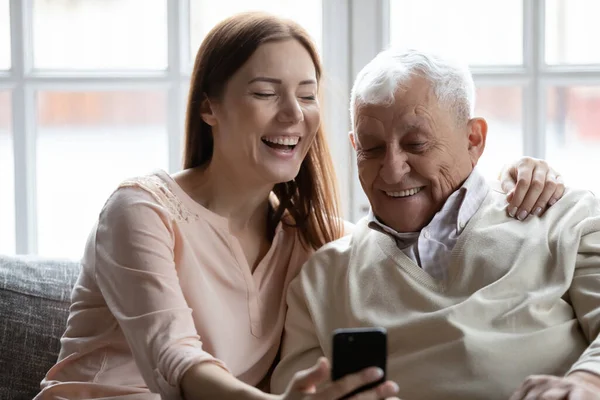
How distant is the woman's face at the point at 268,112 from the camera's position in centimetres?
199

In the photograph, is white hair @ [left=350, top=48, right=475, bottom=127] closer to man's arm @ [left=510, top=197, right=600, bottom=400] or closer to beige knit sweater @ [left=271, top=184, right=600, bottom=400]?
beige knit sweater @ [left=271, top=184, right=600, bottom=400]

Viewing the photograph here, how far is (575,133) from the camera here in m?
3.03

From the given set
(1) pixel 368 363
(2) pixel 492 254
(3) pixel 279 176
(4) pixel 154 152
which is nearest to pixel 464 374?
(2) pixel 492 254

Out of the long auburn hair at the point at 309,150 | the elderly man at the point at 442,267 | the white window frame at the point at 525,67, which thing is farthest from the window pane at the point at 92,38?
the elderly man at the point at 442,267

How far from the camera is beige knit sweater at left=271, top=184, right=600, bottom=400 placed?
1803mm

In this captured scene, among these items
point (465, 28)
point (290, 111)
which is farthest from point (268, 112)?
point (465, 28)

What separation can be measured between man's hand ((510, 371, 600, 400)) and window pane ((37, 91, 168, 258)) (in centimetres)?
173

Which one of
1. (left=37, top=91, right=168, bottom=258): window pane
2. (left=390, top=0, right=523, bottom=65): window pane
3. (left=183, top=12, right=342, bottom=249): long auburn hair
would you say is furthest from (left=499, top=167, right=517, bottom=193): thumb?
(left=37, top=91, right=168, bottom=258): window pane

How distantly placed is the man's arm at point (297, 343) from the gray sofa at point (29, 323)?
0.64 m

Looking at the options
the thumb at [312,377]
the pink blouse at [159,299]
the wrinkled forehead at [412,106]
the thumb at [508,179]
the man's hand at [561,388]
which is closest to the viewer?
the thumb at [312,377]

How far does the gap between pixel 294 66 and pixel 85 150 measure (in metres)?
1.32

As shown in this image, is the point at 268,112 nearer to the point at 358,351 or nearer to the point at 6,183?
the point at 358,351

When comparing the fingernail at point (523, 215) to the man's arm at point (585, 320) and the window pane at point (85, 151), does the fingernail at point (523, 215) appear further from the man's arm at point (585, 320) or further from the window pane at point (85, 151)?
the window pane at point (85, 151)

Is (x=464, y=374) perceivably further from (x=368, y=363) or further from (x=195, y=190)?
(x=195, y=190)
